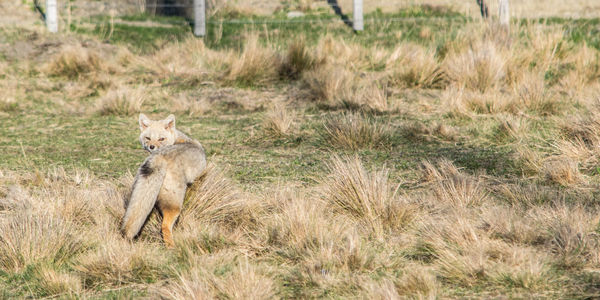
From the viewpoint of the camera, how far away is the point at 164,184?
385 centimetres

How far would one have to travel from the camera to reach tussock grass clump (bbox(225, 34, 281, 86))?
9.62m

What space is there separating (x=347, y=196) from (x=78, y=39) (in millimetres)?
8150

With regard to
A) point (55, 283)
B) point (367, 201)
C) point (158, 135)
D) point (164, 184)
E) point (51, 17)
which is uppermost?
point (51, 17)

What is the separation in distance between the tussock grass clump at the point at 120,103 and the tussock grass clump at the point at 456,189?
4.27 metres

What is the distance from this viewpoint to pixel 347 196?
4.52m

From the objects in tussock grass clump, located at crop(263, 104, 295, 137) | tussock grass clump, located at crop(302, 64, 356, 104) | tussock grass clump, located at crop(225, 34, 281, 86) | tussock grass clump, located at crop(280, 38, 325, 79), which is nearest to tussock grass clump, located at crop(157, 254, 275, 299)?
tussock grass clump, located at crop(263, 104, 295, 137)

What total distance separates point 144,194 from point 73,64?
6.95m

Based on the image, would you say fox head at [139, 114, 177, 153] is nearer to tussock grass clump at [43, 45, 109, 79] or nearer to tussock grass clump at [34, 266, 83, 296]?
tussock grass clump at [34, 266, 83, 296]

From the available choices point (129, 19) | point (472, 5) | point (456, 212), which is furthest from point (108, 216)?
point (472, 5)

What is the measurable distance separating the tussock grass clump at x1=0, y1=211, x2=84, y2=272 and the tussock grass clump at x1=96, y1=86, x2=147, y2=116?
4.51 meters

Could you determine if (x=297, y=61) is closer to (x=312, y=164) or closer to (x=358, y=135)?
(x=358, y=135)

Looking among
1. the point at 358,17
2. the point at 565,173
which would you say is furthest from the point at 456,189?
the point at 358,17

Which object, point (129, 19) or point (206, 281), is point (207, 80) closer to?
point (129, 19)

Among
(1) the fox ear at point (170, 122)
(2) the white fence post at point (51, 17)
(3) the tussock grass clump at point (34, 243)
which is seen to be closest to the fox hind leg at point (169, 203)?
(3) the tussock grass clump at point (34, 243)
